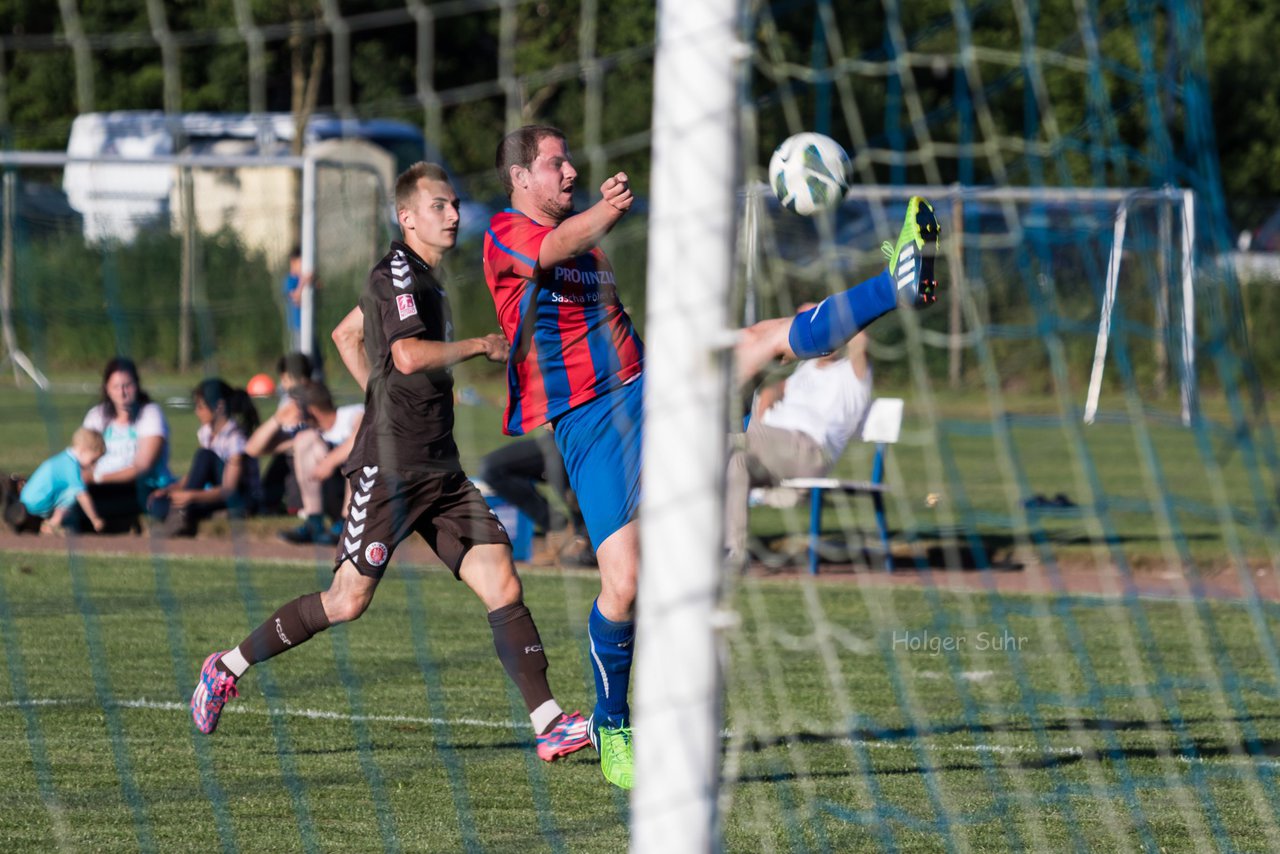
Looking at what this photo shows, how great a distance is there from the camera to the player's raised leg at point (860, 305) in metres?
4.82

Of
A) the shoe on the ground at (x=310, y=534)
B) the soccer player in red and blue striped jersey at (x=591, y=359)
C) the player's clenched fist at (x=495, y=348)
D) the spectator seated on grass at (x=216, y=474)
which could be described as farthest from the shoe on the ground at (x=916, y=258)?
the spectator seated on grass at (x=216, y=474)

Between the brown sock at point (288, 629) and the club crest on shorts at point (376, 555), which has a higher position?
the club crest on shorts at point (376, 555)

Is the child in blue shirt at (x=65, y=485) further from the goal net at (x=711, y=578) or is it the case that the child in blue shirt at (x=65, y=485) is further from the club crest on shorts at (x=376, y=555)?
the club crest on shorts at (x=376, y=555)

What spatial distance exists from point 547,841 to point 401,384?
179 centimetres

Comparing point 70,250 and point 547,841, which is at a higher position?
point 70,250

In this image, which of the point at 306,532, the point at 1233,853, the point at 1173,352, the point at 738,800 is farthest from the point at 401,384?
the point at 1173,352

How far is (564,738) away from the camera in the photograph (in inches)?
210

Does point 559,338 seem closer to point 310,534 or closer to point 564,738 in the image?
point 564,738

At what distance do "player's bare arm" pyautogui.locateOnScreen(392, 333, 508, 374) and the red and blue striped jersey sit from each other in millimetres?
142

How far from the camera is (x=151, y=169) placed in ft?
70.4

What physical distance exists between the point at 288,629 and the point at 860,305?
222 cm

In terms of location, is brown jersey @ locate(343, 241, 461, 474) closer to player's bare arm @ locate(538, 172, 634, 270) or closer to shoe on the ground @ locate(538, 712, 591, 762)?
player's bare arm @ locate(538, 172, 634, 270)

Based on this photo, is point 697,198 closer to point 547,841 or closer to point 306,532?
point 547,841

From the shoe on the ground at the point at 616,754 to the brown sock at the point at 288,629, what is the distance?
43.4 inches
